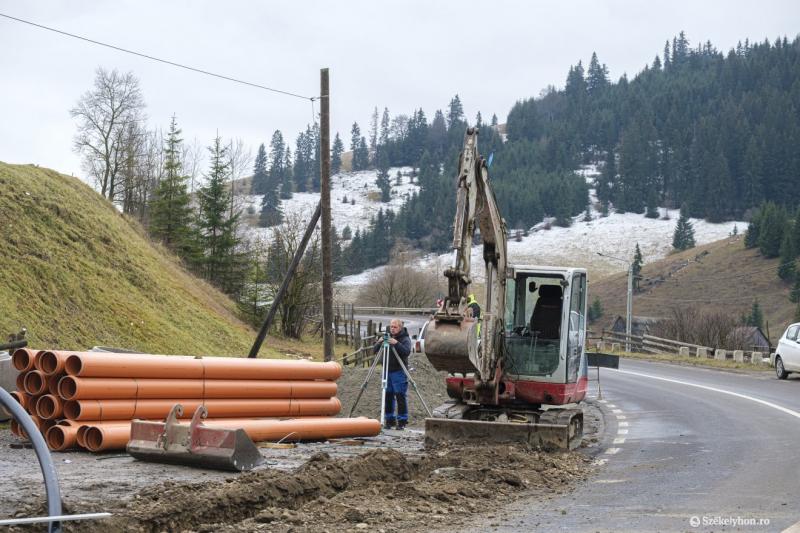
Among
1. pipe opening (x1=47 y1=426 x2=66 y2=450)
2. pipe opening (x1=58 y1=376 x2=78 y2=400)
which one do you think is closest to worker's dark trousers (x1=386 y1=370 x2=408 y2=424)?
pipe opening (x1=58 y1=376 x2=78 y2=400)

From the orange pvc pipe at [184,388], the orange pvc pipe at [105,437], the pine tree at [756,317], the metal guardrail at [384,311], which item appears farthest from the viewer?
the pine tree at [756,317]

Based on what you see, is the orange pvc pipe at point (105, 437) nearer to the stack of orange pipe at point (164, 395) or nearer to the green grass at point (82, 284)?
the stack of orange pipe at point (164, 395)

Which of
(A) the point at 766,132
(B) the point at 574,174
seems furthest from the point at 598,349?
(B) the point at 574,174

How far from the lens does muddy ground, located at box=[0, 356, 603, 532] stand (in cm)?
795

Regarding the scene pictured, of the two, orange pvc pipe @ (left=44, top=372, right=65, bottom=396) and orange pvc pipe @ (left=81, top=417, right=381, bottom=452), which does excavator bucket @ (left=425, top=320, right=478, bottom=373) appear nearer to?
orange pvc pipe @ (left=81, top=417, right=381, bottom=452)

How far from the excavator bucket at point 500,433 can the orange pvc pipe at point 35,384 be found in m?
5.03

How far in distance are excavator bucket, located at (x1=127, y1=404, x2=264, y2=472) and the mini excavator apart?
2847mm

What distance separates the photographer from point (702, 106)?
19850 centimetres

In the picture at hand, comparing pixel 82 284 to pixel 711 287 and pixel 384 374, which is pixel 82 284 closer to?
pixel 384 374

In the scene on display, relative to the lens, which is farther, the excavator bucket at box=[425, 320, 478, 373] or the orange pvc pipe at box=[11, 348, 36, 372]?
the orange pvc pipe at box=[11, 348, 36, 372]

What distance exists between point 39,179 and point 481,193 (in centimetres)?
2038

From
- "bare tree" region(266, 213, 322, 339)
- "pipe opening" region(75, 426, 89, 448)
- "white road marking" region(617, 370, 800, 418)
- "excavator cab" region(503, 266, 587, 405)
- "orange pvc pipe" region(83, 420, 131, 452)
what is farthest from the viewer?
"bare tree" region(266, 213, 322, 339)

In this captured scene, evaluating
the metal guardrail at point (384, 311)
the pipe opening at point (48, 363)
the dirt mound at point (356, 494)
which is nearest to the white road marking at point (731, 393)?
the dirt mound at point (356, 494)

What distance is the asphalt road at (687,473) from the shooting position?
809 cm
